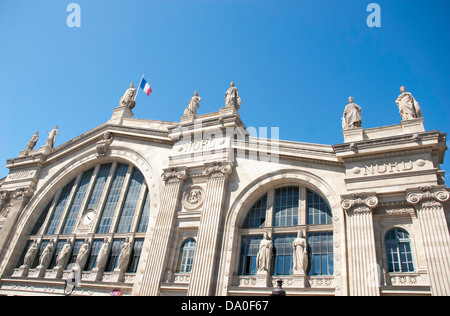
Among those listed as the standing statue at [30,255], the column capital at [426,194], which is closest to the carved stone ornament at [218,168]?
the column capital at [426,194]

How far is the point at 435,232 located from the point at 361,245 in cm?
332

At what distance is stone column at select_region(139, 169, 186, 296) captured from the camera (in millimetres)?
21094

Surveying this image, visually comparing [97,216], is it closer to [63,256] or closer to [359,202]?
[63,256]

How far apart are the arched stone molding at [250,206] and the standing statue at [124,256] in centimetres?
717

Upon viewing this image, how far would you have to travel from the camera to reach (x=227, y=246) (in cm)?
2097

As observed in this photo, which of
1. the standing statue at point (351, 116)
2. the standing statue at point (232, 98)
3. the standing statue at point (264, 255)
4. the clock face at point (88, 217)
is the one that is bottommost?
the standing statue at point (264, 255)

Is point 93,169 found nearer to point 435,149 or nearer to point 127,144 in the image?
point 127,144

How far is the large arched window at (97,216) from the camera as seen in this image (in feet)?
82.5

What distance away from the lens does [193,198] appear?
23.6 metres

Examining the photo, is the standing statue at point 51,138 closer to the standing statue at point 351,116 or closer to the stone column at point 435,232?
the standing statue at point 351,116

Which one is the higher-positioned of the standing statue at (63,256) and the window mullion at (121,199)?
the window mullion at (121,199)
